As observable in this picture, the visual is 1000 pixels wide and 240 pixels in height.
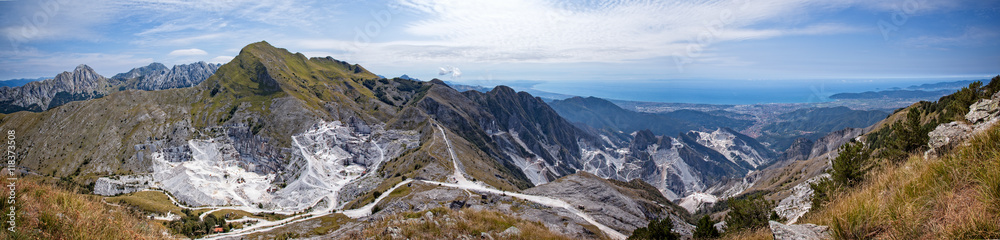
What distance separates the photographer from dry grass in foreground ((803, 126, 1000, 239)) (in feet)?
19.2

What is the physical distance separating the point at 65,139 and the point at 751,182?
289m

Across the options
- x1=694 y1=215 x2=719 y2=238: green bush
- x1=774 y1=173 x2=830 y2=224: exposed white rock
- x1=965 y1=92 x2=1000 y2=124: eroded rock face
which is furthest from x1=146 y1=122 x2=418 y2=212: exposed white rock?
x1=965 y1=92 x2=1000 y2=124: eroded rock face

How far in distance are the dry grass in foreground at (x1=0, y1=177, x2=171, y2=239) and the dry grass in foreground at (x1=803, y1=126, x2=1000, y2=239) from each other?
57.6 ft

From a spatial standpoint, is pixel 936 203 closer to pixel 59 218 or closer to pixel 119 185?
pixel 59 218

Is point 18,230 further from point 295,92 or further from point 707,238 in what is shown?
point 295,92

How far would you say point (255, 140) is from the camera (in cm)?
14788

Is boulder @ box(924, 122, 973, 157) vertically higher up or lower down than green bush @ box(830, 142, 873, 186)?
higher up

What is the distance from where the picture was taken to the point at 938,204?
22.6 ft

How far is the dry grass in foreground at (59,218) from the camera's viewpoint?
8930mm

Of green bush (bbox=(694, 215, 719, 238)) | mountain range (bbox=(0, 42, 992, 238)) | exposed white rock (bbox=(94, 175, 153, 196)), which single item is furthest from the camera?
exposed white rock (bbox=(94, 175, 153, 196))

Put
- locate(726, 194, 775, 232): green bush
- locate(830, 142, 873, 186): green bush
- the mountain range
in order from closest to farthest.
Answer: locate(830, 142, 873, 186): green bush < locate(726, 194, 775, 232): green bush < the mountain range

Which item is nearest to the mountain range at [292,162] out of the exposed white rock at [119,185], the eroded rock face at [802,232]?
the exposed white rock at [119,185]

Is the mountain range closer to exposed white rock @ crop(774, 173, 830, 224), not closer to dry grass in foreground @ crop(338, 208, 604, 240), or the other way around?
exposed white rock @ crop(774, 173, 830, 224)

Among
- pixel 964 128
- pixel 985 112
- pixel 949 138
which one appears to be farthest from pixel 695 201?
pixel 949 138
